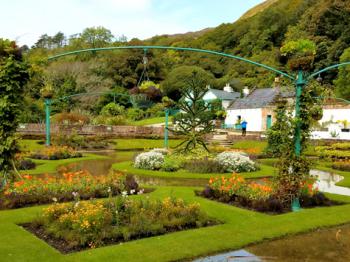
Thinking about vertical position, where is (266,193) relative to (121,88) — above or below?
below

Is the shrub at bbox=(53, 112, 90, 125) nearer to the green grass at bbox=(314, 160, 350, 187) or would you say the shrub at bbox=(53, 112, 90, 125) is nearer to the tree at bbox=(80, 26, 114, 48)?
the green grass at bbox=(314, 160, 350, 187)

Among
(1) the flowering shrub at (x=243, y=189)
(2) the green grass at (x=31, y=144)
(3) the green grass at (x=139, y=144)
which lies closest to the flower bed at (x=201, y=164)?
(1) the flowering shrub at (x=243, y=189)

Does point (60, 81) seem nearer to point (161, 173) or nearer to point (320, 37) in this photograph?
point (320, 37)

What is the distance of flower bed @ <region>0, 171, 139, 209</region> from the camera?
38.4 ft

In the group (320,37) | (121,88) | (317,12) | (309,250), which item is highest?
(317,12)

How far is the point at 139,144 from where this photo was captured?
3844 centimetres

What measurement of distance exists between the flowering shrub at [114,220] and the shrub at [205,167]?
30.3 ft

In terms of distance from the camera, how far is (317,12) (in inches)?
2511

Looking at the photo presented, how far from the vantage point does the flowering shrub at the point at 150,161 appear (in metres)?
20.3

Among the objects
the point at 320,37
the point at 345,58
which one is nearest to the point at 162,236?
the point at 345,58

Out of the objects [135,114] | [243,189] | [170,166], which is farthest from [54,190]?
[135,114]

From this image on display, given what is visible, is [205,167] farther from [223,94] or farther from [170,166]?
[223,94]

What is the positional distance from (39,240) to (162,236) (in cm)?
263

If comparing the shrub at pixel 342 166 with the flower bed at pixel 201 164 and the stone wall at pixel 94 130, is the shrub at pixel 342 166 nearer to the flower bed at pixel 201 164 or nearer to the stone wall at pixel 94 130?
the flower bed at pixel 201 164
